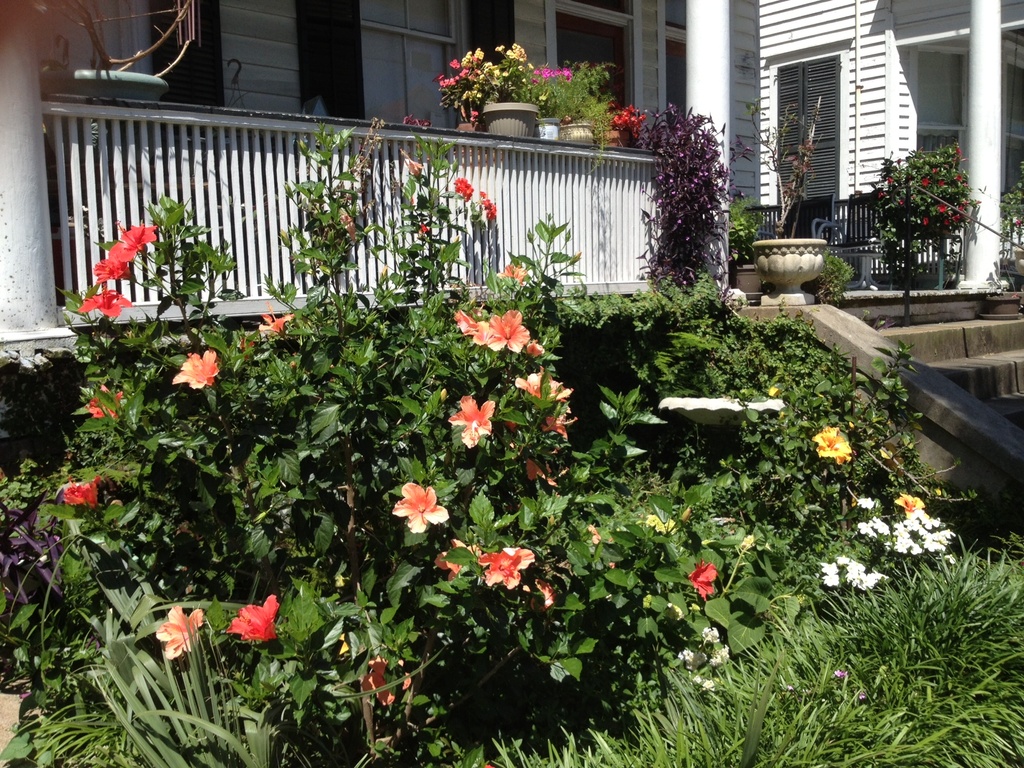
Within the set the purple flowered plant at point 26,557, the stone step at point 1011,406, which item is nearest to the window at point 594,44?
the stone step at point 1011,406

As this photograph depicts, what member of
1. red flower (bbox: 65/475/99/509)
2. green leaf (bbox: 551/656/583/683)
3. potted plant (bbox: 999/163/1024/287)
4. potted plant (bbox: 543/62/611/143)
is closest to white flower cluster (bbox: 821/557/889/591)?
green leaf (bbox: 551/656/583/683)

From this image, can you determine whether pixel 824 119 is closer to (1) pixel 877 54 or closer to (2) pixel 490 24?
(1) pixel 877 54

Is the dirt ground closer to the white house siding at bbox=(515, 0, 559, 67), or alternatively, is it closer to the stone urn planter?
the stone urn planter

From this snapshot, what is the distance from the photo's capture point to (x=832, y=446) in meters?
4.22

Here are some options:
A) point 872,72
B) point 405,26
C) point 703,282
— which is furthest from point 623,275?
point 872,72

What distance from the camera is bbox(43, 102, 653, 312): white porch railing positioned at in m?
4.46

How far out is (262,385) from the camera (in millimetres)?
2682

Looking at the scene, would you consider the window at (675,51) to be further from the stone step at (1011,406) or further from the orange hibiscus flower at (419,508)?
the orange hibiscus flower at (419,508)

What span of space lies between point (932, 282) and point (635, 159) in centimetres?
554

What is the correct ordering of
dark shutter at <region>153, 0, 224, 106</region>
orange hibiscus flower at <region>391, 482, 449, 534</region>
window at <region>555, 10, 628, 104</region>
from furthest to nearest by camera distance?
window at <region>555, 10, 628, 104</region>, dark shutter at <region>153, 0, 224, 106</region>, orange hibiscus flower at <region>391, 482, 449, 534</region>

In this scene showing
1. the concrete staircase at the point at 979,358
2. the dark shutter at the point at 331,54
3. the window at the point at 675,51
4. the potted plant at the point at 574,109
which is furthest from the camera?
the window at the point at 675,51

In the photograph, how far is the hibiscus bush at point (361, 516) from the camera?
243 centimetres

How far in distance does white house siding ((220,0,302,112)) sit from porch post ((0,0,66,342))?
10.9 feet

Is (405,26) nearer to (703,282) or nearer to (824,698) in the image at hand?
(703,282)
